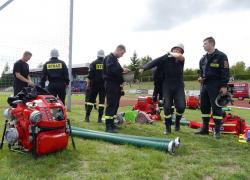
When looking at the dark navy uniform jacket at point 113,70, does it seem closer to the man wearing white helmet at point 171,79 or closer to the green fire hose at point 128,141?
the man wearing white helmet at point 171,79

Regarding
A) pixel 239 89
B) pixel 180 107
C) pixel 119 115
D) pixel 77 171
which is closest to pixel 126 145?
pixel 77 171

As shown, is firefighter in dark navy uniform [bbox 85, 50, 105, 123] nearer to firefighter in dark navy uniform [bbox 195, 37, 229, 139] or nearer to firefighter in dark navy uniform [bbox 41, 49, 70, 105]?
firefighter in dark navy uniform [bbox 41, 49, 70, 105]

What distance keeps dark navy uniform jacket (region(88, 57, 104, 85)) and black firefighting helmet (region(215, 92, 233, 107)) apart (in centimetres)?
345

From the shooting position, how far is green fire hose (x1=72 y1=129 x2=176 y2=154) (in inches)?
213

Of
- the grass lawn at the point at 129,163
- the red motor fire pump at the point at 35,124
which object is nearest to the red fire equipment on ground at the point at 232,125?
the grass lawn at the point at 129,163

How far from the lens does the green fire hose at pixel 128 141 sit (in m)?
5.42

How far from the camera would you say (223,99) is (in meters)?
7.26

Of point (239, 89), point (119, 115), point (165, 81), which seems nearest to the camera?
point (165, 81)

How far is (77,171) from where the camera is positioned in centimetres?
451

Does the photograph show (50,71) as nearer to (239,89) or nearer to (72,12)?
(72,12)

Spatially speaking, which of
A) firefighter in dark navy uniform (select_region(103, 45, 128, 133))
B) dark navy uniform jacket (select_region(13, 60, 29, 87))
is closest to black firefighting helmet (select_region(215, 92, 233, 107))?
firefighter in dark navy uniform (select_region(103, 45, 128, 133))

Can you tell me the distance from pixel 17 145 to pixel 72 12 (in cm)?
882

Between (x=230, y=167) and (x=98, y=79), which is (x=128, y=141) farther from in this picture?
(x=98, y=79)

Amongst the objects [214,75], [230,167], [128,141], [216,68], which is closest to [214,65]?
[216,68]
